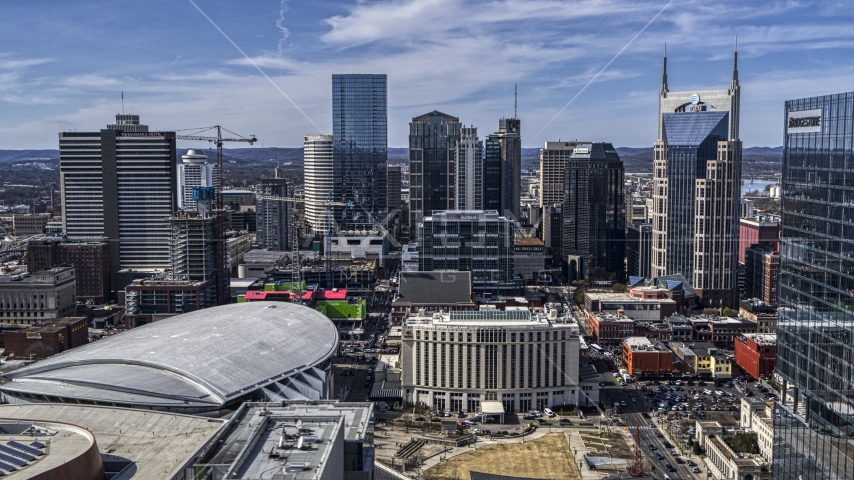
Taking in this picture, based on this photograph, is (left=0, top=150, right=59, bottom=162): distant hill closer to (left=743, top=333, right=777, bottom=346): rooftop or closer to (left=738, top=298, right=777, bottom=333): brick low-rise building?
(left=738, top=298, right=777, bottom=333): brick low-rise building

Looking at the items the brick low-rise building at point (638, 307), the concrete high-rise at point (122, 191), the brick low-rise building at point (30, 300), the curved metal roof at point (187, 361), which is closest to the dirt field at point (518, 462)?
the curved metal roof at point (187, 361)

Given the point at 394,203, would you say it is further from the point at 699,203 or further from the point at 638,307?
the point at 638,307

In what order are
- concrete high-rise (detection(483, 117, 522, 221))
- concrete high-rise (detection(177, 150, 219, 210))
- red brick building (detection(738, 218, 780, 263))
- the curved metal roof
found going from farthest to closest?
concrete high-rise (detection(177, 150, 219, 210)) < concrete high-rise (detection(483, 117, 522, 221)) < red brick building (detection(738, 218, 780, 263)) < the curved metal roof

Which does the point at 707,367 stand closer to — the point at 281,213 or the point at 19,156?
the point at 281,213

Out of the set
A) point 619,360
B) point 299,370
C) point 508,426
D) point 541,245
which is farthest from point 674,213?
point 299,370

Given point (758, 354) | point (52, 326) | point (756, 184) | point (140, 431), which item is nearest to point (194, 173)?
point (756, 184)

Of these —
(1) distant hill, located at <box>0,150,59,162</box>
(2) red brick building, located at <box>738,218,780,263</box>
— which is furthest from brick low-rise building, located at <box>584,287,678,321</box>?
(1) distant hill, located at <box>0,150,59,162</box>
